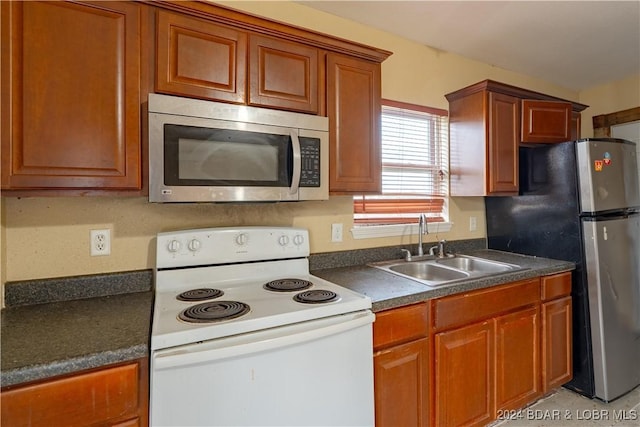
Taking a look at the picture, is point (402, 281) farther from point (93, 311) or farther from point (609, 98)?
point (609, 98)

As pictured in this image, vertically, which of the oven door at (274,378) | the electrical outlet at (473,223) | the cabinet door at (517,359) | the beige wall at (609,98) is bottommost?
the cabinet door at (517,359)

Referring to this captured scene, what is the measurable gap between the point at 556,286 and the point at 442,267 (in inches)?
27.7

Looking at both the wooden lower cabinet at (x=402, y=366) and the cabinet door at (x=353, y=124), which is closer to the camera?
the wooden lower cabinet at (x=402, y=366)

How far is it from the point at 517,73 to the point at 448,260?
76.4 inches

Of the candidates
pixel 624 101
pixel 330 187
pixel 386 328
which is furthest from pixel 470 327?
pixel 624 101

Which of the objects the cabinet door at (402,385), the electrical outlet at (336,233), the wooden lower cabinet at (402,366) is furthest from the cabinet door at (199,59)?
the cabinet door at (402,385)

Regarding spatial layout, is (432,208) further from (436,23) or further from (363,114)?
(436,23)

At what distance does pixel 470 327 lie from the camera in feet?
5.49

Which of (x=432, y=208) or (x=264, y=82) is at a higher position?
(x=264, y=82)

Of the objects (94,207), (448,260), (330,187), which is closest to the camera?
(94,207)

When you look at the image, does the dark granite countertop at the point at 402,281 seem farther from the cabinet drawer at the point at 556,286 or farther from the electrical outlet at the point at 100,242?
the electrical outlet at the point at 100,242

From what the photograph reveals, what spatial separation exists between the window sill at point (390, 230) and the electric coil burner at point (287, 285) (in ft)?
2.06

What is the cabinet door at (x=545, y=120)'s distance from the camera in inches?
91.8

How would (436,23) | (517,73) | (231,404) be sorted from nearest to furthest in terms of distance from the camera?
1. (231,404)
2. (436,23)
3. (517,73)
